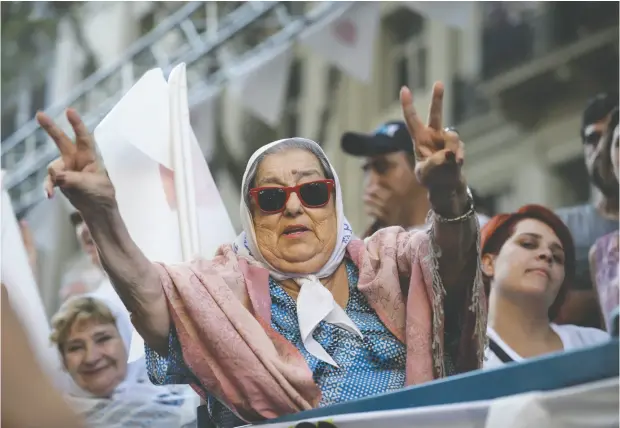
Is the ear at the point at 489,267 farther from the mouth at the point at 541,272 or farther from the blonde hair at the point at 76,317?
the blonde hair at the point at 76,317

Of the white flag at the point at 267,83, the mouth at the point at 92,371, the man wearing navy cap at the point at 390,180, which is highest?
the white flag at the point at 267,83

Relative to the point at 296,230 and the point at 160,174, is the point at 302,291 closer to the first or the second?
the point at 296,230

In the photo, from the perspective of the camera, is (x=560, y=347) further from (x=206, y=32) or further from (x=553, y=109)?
(x=553, y=109)

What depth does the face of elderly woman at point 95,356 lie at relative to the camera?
14.9ft

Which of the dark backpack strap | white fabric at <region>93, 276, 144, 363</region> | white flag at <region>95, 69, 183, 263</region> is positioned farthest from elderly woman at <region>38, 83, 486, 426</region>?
the dark backpack strap

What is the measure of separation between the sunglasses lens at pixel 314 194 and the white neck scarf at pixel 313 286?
0.22ft

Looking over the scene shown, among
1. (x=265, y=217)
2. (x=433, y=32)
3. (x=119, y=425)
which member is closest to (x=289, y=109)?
(x=433, y=32)

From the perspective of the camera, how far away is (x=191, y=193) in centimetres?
370

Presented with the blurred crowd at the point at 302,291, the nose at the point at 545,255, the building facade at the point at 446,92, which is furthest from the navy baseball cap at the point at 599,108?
the building facade at the point at 446,92

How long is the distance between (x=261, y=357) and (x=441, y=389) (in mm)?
677

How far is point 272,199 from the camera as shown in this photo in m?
2.97

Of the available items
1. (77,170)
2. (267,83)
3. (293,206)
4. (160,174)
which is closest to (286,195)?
(293,206)

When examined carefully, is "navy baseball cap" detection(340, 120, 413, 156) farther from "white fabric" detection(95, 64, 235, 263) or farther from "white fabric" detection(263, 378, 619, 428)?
"white fabric" detection(263, 378, 619, 428)

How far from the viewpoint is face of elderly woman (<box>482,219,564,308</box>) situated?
13.8ft
